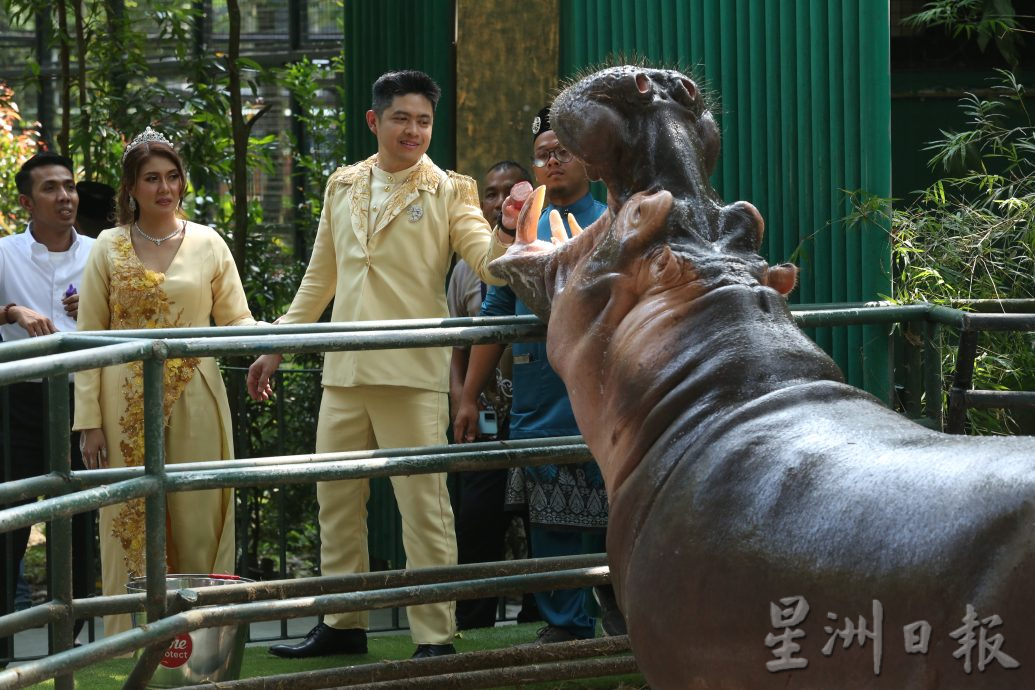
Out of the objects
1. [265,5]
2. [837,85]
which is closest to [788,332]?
[837,85]

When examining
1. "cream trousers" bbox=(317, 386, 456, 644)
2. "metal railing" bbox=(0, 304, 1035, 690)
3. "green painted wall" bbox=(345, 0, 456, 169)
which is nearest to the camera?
"metal railing" bbox=(0, 304, 1035, 690)

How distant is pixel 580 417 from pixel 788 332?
409 mm

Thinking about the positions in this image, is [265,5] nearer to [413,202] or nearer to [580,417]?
[413,202]

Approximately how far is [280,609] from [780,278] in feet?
5.02

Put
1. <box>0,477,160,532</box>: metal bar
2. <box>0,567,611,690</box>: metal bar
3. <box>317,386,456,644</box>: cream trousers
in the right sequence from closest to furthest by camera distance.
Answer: <box>0,477,160,532</box>: metal bar, <box>0,567,611,690</box>: metal bar, <box>317,386,456,644</box>: cream trousers

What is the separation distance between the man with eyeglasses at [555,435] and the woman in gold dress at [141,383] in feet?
3.27

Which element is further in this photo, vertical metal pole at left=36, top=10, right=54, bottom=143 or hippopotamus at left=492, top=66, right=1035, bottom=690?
vertical metal pole at left=36, top=10, right=54, bottom=143

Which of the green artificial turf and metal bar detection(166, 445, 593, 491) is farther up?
metal bar detection(166, 445, 593, 491)

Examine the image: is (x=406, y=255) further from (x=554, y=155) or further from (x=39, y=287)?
(x=39, y=287)

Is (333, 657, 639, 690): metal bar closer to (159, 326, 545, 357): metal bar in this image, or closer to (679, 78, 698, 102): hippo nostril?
(159, 326, 545, 357): metal bar

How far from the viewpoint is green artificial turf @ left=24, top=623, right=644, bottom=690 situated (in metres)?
4.37

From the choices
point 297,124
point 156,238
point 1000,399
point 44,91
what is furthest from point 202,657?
point 44,91

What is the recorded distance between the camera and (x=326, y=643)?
4.81 meters

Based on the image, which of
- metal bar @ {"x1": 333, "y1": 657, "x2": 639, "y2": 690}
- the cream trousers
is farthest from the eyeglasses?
metal bar @ {"x1": 333, "y1": 657, "x2": 639, "y2": 690}
